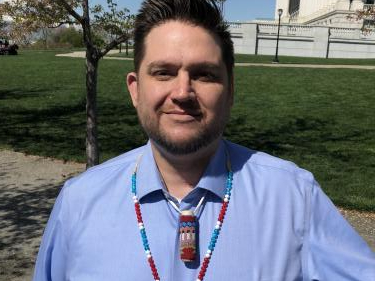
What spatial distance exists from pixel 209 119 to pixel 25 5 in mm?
4880

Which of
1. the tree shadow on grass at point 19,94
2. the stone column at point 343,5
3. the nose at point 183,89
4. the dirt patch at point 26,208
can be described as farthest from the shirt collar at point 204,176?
the stone column at point 343,5

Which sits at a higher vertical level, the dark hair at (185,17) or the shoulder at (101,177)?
the dark hair at (185,17)

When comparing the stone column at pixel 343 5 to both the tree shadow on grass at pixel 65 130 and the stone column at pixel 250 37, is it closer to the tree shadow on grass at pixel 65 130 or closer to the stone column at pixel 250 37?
the stone column at pixel 250 37

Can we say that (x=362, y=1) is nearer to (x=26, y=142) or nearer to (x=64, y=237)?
(x=26, y=142)

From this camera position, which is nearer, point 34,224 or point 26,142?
point 34,224

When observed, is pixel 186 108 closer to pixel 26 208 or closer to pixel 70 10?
pixel 70 10

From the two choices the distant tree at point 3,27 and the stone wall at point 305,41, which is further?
the stone wall at point 305,41

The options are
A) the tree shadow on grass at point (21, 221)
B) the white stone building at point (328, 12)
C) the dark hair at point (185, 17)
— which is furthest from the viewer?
the white stone building at point (328, 12)

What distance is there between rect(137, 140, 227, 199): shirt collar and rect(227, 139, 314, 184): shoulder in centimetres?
6

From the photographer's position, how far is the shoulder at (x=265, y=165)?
5.70 ft

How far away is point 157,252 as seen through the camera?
1.67 meters

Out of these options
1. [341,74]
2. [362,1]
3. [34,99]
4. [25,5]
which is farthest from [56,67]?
[362,1]

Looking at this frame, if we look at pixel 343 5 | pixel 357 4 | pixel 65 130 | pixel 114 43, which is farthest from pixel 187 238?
pixel 343 5

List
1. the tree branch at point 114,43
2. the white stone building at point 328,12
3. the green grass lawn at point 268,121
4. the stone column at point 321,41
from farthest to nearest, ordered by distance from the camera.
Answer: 1. the white stone building at point 328,12
2. the stone column at point 321,41
3. the green grass lawn at point 268,121
4. the tree branch at point 114,43
